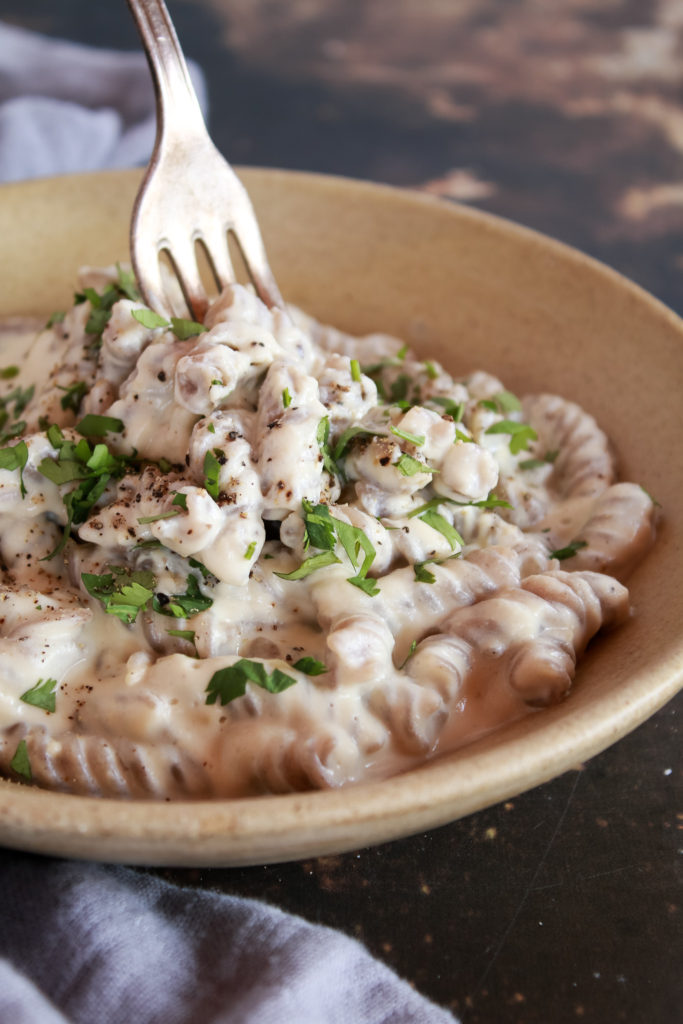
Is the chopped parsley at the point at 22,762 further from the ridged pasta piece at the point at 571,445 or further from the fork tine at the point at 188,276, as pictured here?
the ridged pasta piece at the point at 571,445

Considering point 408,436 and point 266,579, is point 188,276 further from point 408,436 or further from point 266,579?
point 266,579

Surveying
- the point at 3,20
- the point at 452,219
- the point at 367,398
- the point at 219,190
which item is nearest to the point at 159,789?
the point at 367,398

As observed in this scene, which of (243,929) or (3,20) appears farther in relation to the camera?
(3,20)

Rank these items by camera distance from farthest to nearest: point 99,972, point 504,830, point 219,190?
point 219,190, point 504,830, point 99,972

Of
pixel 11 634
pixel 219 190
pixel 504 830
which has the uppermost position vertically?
pixel 219 190

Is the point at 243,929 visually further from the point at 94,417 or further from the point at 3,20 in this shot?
the point at 3,20

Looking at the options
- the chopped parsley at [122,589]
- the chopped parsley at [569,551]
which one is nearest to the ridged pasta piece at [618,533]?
the chopped parsley at [569,551]
